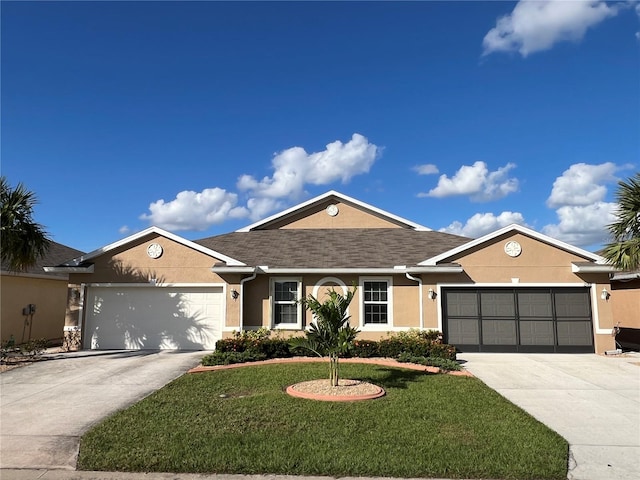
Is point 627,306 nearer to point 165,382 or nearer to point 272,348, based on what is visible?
point 272,348

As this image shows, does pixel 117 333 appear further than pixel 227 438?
Yes

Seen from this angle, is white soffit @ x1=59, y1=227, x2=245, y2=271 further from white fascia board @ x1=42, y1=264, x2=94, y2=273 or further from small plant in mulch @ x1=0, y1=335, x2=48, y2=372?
small plant in mulch @ x1=0, y1=335, x2=48, y2=372

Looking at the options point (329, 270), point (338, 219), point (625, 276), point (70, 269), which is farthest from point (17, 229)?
point (625, 276)

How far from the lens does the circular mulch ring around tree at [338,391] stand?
8.38 m

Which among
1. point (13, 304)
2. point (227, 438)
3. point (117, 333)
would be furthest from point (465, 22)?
point (13, 304)

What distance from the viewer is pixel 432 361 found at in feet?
39.7

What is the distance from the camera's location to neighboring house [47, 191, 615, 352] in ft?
49.4

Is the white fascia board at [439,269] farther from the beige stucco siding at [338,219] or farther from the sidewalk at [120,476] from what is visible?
the sidewalk at [120,476]

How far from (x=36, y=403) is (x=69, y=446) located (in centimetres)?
315

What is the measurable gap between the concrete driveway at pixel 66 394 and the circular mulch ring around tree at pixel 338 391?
3.26m

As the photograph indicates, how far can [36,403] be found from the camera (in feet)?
28.3

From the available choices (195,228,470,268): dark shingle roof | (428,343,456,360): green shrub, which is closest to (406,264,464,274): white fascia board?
(195,228,470,268): dark shingle roof

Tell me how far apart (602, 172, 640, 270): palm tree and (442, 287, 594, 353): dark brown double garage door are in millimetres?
2713

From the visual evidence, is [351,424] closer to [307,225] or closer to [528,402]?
[528,402]
